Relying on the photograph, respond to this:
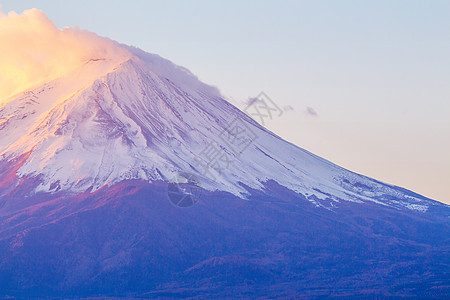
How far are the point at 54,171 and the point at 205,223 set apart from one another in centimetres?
1525

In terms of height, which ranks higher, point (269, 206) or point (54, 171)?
point (269, 206)

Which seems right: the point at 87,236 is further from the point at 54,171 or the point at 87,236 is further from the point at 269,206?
the point at 269,206

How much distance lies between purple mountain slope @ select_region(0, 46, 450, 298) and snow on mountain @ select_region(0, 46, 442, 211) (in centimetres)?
19

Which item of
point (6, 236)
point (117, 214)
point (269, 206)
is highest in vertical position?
point (269, 206)

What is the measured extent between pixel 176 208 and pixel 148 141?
10.3m

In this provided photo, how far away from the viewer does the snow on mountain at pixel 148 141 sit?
91.5 meters

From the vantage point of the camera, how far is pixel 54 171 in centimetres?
9025

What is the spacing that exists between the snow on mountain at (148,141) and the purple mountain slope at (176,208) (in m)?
0.19

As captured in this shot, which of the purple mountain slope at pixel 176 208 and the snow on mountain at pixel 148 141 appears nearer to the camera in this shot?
the purple mountain slope at pixel 176 208

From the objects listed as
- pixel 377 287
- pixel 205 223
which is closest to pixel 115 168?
pixel 205 223

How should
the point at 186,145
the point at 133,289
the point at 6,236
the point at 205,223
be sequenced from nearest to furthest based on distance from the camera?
the point at 133,289, the point at 6,236, the point at 205,223, the point at 186,145

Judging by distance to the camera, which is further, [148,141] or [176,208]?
[148,141]

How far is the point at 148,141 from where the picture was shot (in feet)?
316

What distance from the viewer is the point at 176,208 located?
88.7m
